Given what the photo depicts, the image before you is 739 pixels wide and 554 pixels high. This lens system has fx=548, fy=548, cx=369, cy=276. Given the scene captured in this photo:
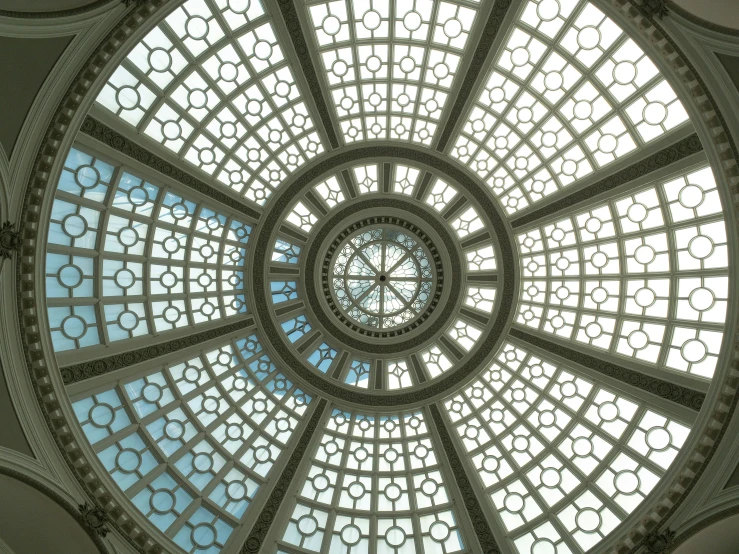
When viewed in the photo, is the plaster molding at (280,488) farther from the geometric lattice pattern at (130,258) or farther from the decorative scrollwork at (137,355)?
the geometric lattice pattern at (130,258)

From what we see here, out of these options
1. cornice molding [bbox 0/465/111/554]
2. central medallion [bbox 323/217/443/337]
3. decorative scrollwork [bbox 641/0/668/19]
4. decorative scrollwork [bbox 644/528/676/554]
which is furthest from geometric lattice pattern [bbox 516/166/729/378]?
cornice molding [bbox 0/465/111/554]

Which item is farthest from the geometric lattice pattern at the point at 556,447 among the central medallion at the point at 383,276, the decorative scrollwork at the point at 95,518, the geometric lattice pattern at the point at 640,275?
the decorative scrollwork at the point at 95,518

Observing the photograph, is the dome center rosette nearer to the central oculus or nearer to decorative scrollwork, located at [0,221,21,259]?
the central oculus

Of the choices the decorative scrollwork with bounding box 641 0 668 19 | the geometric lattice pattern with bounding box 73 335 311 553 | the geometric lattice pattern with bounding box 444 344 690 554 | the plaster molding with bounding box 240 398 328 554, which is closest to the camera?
the decorative scrollwork with bounding box 641 0 668 19

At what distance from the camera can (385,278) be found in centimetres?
2647

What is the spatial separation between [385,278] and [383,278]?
0.10 metres

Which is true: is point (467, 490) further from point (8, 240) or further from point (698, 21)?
point (8, 240)

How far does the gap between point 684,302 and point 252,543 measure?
18.4m

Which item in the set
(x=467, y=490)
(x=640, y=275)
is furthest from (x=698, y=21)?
(x=467, y=490)

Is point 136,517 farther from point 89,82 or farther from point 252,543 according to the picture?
point 89,82

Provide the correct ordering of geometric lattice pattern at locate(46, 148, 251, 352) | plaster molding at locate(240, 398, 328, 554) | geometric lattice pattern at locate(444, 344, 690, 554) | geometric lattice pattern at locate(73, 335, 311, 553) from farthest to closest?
1. plaster molding at locate(240, 398, 328, 554)
2. geometric lattice pattern at locate(444, 344, 690, 554)
3. geometric lattice pattern at locate(73, 335, 311, 553)
4. geometric lattice pattern at locate(46, 148, 251, 352)

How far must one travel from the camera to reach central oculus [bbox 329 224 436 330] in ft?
86.9

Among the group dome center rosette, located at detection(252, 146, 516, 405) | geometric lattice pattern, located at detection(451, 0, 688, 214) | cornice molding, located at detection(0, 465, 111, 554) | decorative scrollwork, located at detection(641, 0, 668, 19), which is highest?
geometric lattice pattern, located at detection(451, 0, 688, 214)

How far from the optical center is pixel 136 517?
1836cm
